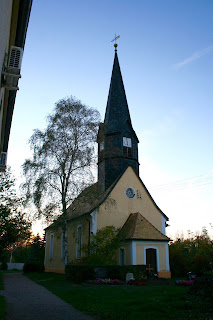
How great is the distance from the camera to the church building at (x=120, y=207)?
22.0 meters

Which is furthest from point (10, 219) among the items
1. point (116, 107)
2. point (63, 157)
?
point (116, 107)

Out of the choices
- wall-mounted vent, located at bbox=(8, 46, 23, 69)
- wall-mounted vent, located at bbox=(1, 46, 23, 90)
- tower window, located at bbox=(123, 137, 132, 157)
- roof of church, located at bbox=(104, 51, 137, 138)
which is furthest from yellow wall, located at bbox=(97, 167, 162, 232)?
wall-mounted vent, located at bbox=(8, 46, 23, 69)

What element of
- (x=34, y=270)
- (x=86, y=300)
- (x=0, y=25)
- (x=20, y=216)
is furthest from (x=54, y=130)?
(x=34, y=270)

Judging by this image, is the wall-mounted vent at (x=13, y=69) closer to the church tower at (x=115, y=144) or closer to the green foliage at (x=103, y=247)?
the green foliage at (x=103, y=247)

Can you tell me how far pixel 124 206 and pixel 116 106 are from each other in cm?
1109

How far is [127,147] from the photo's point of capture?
90.3 ft

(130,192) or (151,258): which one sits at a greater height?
(130,192)

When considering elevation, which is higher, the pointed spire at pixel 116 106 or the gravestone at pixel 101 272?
the pointed spire at pixel 116 106

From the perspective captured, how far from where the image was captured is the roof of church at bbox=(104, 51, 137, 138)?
28438mm

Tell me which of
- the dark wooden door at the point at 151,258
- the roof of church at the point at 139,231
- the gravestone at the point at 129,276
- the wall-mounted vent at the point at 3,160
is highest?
the wall-mounted vent at the point at 3,160

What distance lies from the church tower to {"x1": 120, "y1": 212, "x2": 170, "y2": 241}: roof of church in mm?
3965

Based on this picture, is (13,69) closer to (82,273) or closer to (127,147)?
(82,273)

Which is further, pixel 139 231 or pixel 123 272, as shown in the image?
pixel 139 231

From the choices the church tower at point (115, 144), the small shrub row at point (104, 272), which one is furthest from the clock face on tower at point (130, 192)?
the small shrub row at point (104, 272)
